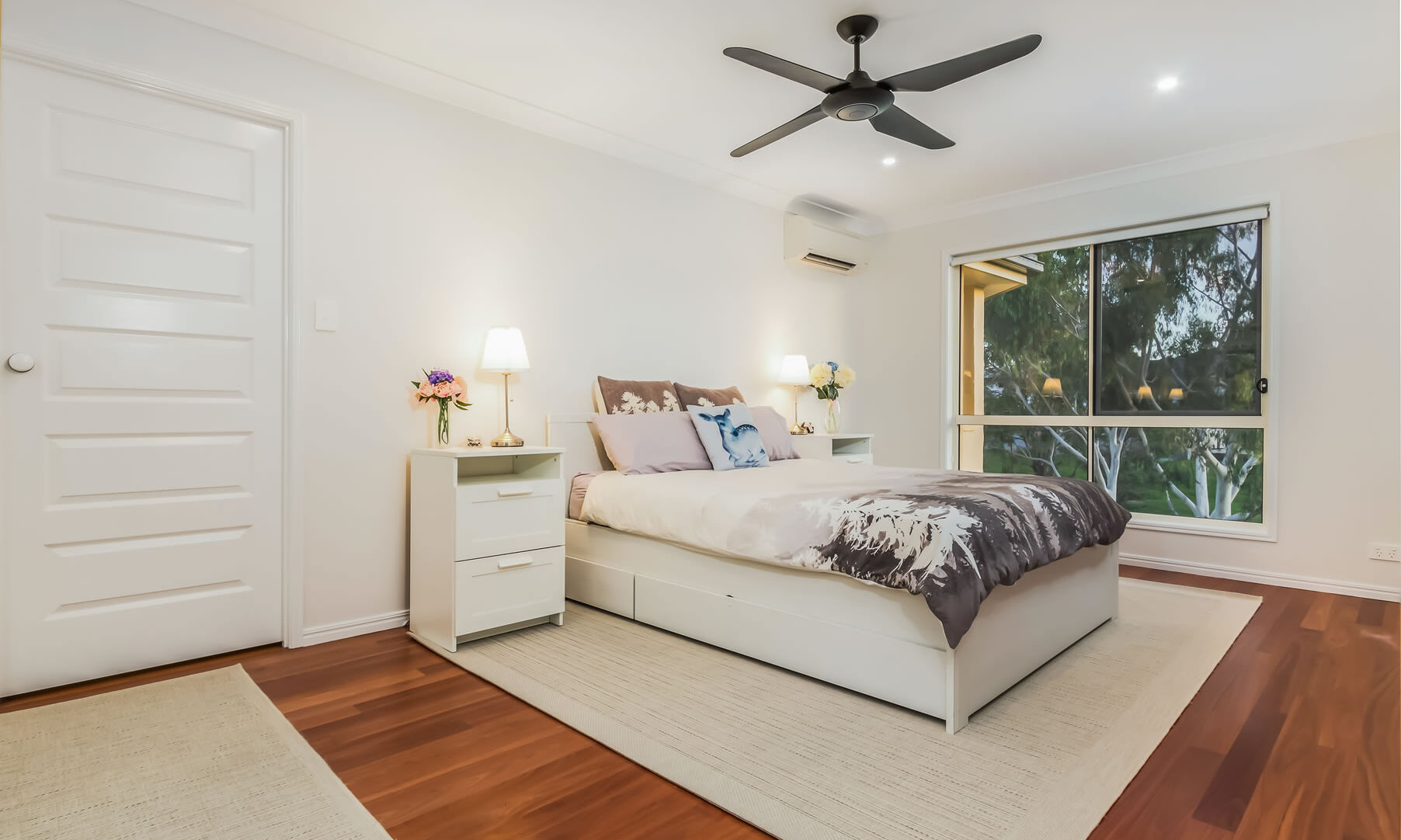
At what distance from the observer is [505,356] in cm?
324

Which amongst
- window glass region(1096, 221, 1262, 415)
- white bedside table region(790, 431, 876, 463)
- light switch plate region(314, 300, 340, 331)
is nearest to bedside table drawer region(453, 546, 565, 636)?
light switch plate region(314, 300, 340, 331)

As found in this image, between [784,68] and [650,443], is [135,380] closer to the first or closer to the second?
[650,443]

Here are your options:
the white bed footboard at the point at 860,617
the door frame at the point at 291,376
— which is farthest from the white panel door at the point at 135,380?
the white bed footboard at the point at 860,617

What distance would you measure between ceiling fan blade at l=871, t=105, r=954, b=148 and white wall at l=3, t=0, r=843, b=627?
5.02 ft

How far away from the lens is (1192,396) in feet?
14.3

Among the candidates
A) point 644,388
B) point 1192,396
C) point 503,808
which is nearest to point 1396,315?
point 1192,396

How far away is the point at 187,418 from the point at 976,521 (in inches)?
109

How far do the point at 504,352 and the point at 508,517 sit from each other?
2.55ft

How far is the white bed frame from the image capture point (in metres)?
2.16

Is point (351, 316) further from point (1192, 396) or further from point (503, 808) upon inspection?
point (1192, 396)

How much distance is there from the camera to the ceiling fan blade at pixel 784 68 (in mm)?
2557

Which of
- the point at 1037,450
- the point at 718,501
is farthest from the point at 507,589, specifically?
the point at 1037,450

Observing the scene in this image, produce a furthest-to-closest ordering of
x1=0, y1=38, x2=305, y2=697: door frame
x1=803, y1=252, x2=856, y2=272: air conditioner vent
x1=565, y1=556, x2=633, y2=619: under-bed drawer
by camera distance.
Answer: x1=803, y1=252, x2=856, y2=272: air conditioner vent → x1=565, y1=556, x2=633, y2=619: under-bed drawer → x1=0, y1=38, x2=305, y2=697: door frame

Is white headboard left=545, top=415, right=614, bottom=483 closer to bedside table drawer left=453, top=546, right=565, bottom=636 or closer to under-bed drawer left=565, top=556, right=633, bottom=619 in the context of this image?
under-bed drawer left=565, top=556, right=633, bottom=619
